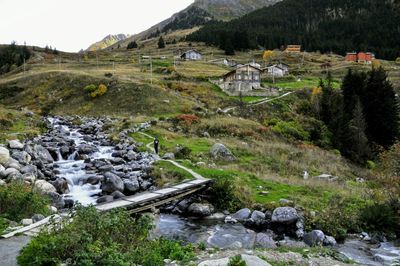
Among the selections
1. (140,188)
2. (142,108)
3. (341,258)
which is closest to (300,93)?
(142,108)

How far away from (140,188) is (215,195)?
542 centimetres

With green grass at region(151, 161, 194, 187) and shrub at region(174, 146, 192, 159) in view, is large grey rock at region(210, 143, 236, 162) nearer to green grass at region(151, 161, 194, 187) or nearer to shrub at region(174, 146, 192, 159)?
shrub at region(174, 146, 192, 159)

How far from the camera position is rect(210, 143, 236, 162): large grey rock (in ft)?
122

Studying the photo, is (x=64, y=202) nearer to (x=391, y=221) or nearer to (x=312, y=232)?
(x=312, y=232)

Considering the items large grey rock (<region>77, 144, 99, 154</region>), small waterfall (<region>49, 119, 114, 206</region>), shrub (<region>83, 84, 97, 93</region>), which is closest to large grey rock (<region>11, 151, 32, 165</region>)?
small waterfall (<region>49, 119, 114, 206</region>)

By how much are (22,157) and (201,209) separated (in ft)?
45.8

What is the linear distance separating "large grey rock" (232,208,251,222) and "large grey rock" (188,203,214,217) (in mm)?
1684

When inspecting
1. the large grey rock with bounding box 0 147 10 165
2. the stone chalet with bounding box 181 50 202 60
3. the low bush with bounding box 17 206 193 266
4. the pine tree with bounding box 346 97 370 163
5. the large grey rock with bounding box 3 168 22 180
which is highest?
the stone chalet with bounding box 181 50 202 60

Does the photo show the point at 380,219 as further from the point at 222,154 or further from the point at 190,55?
the point at 190,55

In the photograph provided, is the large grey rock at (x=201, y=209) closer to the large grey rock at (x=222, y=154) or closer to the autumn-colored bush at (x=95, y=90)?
the large grey rock at (x=222, y=154)

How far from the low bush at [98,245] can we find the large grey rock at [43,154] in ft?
71.5

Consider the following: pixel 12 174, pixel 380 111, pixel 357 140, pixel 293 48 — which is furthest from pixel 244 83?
pixel 293 48

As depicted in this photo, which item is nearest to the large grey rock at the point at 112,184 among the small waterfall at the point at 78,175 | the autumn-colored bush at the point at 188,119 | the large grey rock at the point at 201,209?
the small waterfall at the point at 78,175

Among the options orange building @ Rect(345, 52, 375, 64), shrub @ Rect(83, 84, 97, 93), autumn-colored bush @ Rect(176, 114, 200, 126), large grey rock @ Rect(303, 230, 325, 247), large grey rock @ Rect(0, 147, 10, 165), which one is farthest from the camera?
orange building @ Rect(345, 52, 375, 64)
